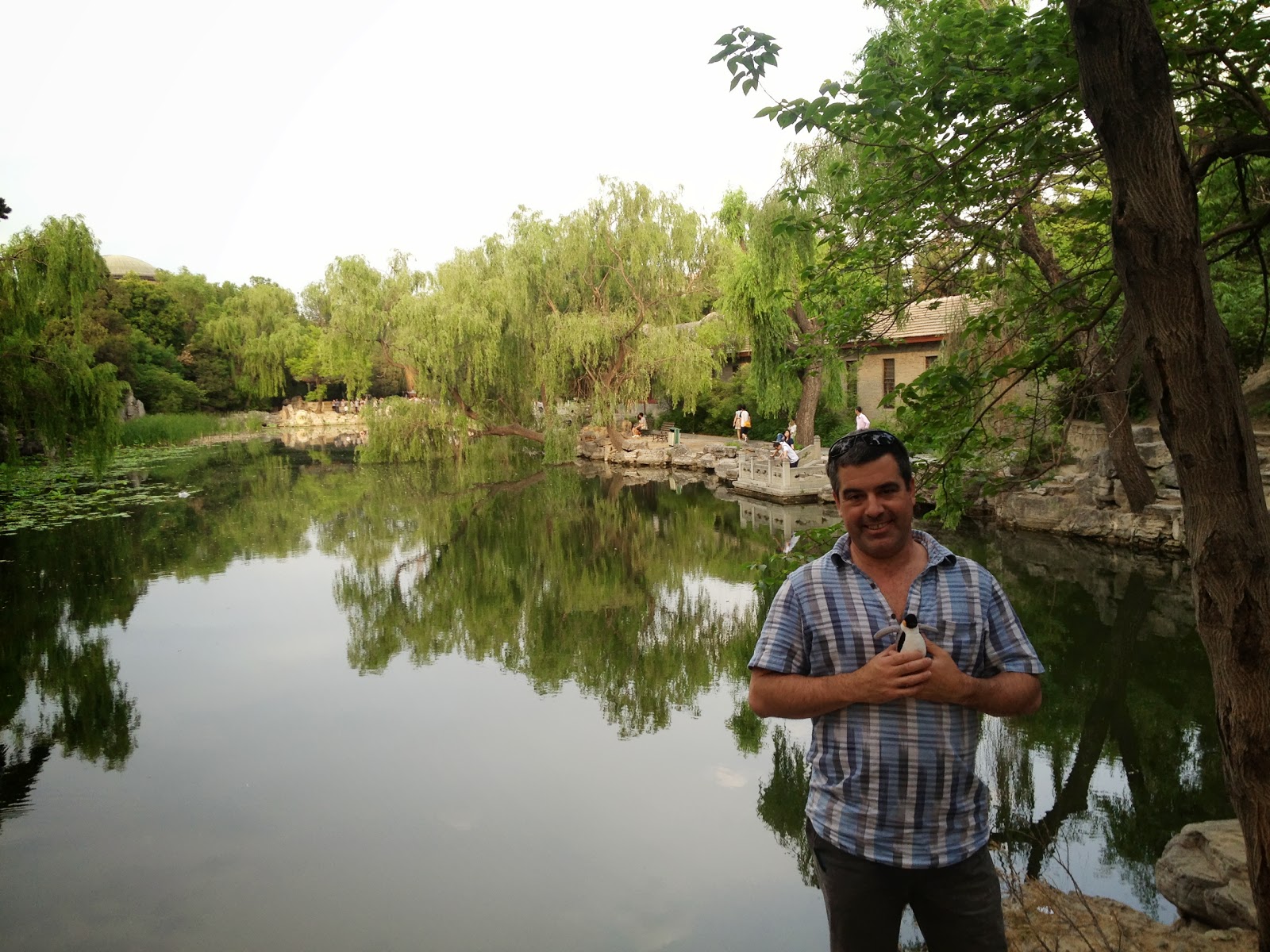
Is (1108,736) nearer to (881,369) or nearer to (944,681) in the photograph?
(944,681)

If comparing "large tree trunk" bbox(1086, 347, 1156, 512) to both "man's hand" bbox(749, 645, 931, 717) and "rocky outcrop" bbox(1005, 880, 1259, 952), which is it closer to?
"rocky outcrop" bbox(1005, 880, 1259, 952)

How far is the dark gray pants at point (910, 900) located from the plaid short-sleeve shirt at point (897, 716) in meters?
0.03

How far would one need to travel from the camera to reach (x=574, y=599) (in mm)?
10695

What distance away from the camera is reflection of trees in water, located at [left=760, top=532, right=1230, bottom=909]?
15.9 feet

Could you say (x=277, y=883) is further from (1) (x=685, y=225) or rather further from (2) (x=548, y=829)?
(1) (x=685, y=225)

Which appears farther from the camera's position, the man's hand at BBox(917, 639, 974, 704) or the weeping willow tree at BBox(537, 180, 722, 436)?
the weeping willow tree at BBox(537, 180, 722, 436)

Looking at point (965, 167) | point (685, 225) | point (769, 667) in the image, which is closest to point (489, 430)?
point (685, 225)

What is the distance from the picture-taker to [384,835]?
5223mm

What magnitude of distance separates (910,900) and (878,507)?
0.73 metres

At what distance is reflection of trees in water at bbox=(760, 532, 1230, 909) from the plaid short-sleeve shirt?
315cm

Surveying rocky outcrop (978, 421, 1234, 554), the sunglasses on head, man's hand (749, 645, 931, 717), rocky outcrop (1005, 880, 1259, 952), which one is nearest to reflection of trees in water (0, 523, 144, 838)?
rocky outcrop (1005, 880, 1259, 952)

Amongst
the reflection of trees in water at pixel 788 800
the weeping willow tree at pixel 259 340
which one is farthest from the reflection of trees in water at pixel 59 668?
the weeping willow tree at pixel 259 340

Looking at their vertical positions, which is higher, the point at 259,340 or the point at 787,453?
the point at 259,340

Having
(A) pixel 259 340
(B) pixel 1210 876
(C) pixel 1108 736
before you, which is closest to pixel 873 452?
(B) pixel 1210 876
